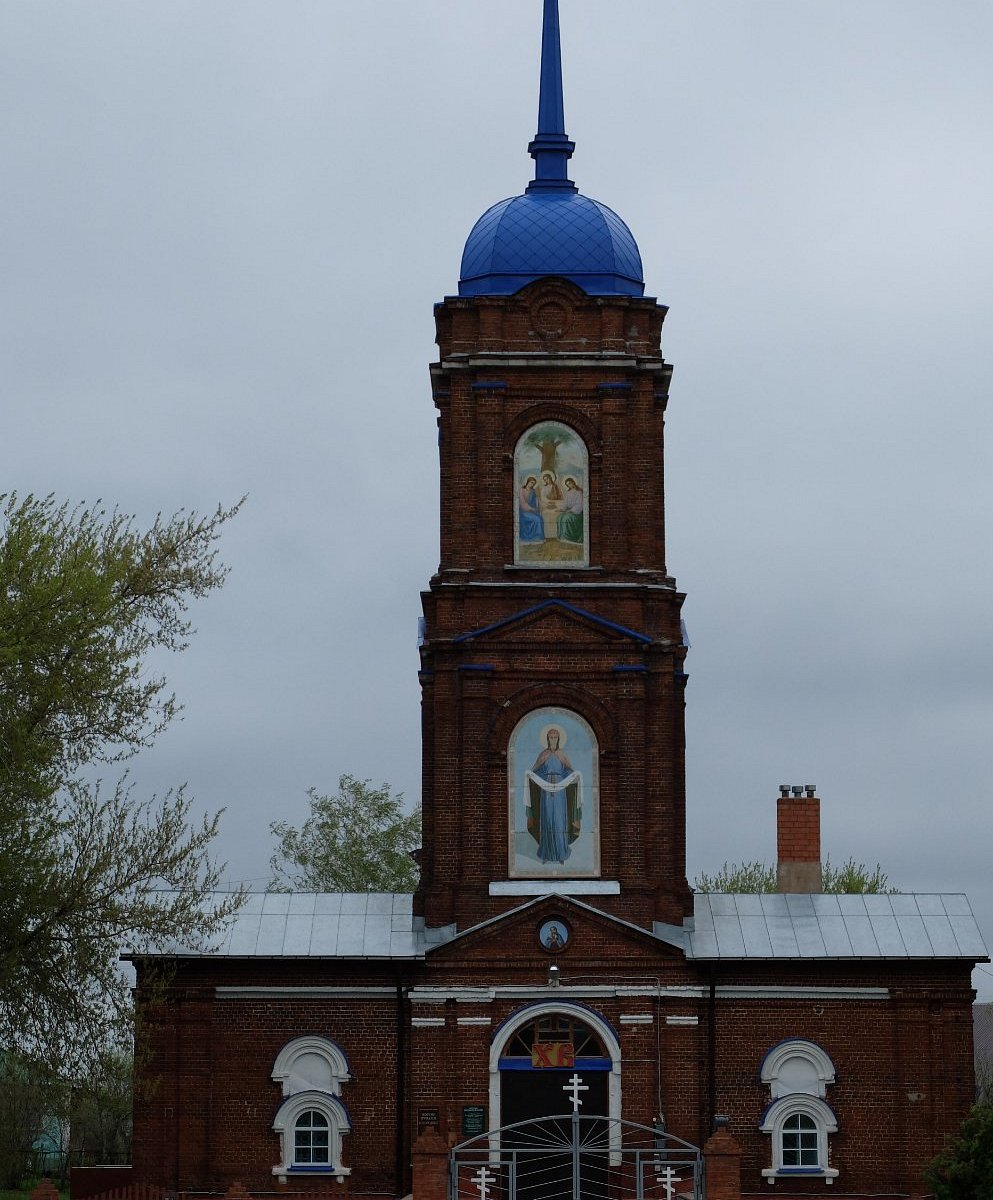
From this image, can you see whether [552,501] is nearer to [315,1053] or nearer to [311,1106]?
[315,1053]

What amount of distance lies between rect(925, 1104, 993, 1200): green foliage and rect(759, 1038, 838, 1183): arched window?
2.43 m

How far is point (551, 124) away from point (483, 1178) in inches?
655

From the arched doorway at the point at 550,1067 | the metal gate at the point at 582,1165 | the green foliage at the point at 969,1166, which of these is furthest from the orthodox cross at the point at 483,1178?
the green foliage at the point at 969,1166

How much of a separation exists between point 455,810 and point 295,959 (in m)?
3.13

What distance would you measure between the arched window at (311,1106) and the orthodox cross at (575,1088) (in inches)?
125

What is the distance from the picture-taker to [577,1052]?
3338cm

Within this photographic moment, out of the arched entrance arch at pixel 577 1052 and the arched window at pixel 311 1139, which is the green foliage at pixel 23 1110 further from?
the arched entrance arch at pixel 577 1052

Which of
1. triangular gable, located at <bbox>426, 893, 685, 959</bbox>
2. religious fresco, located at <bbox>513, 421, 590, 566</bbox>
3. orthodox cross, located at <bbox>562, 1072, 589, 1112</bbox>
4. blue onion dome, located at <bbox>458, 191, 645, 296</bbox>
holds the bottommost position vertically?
orthodox cross, located at <bbox>562, 1072, 589, 1112</bbox>

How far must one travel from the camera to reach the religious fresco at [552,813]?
112 ft

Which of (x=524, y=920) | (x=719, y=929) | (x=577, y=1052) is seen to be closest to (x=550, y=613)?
(x=524, y=920)

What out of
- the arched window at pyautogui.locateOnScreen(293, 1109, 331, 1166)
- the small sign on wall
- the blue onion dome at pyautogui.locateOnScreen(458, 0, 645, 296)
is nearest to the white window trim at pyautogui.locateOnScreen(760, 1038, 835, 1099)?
the small sign on wall

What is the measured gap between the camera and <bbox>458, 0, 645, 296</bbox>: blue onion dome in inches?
1395

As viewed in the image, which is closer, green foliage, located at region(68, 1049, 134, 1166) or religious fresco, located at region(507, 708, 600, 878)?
religious fresco, located at region(507, 708, 600, 878)

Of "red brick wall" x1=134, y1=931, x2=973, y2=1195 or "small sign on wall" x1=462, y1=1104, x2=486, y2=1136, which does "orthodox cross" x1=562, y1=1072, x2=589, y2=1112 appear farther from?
"small sign on wall" x1=462, y1=1104, x2=486, y2=1136
